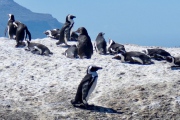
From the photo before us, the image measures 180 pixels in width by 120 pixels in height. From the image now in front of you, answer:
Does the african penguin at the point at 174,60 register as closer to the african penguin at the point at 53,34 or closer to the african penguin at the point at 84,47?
the african penguin at the point at 84,47

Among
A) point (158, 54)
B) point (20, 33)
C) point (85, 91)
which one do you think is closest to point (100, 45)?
point (158, 54)

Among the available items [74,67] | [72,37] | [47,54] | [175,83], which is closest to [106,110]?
[175,83]

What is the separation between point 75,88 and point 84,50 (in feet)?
12.4

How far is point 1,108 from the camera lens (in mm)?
9352

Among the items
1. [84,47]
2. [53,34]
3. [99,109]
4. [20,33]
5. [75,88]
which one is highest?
[53,34]

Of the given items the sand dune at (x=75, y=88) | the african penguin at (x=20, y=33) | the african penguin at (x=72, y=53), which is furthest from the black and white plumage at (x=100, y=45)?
the african penguin at (x=20, y=33)

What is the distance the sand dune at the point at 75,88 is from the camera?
9.25 metres

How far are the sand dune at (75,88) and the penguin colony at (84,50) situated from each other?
0.36 metres

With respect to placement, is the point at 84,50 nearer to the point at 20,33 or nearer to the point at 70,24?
the point at 20,33

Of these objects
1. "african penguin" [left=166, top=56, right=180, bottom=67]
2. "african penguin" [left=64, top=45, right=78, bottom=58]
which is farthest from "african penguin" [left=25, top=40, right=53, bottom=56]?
"african penguin" [left=166, top=56, right=180, bottom=67]

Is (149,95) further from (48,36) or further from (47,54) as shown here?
(48,36)

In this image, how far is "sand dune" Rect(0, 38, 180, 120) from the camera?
30.3 feet

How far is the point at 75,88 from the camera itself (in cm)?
1078

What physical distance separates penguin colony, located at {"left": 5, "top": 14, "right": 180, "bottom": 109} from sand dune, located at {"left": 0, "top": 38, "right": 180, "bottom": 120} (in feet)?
1.18
